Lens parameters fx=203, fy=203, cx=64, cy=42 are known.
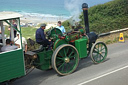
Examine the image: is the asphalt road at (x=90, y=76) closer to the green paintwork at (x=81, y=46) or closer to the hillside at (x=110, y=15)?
the green paintwork at (x=81, y=46)

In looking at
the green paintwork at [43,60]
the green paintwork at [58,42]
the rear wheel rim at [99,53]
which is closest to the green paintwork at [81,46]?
the green paintwork at [58,42]

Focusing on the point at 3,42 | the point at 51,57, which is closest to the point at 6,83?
the point at 3,42

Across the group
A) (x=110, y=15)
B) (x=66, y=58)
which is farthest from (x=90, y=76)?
(x=110, y=15)

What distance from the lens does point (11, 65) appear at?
5.49m

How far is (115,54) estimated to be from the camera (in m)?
9.27

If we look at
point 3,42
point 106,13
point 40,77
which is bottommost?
point 40,77

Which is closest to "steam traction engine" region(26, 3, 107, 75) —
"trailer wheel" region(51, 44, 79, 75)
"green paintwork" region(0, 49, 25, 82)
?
"trailer wheel" region(51, 44, 79, 75)

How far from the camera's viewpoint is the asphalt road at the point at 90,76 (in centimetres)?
647

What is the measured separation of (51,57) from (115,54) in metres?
3.71

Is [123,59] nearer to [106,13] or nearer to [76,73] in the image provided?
[76,73]

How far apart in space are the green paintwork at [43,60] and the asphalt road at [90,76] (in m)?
0.48

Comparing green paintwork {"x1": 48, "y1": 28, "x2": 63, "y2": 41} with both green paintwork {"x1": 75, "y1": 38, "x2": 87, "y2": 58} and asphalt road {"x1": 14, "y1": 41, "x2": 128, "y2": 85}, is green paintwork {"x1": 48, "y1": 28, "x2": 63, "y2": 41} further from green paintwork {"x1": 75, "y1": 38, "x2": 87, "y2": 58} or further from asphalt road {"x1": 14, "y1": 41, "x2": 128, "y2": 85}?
asphalt road {"x1": 14, "y1": 41, "x2": 128, "y2": 85}

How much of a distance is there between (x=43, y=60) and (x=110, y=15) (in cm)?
1039

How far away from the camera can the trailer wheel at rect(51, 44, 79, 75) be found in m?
6.62
